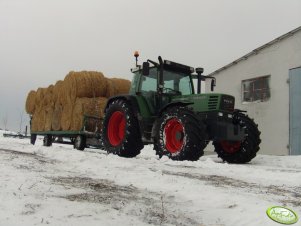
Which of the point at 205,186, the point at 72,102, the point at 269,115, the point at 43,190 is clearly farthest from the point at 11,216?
the point at 269,115

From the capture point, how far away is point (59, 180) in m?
3.92

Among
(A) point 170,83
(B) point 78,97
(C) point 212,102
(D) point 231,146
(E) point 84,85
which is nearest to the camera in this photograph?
(C) point 212,102

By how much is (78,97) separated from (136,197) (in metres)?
8.29

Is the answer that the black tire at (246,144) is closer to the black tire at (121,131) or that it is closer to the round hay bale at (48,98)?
the black tire at (121,131)

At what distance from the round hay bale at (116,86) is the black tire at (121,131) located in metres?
2.15

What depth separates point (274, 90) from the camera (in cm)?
1285

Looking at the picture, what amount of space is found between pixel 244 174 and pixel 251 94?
872 cm

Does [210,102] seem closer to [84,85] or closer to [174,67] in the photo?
[174,67]

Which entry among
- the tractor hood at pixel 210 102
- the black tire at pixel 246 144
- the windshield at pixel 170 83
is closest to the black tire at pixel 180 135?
the tractor hood at pixel 210 102

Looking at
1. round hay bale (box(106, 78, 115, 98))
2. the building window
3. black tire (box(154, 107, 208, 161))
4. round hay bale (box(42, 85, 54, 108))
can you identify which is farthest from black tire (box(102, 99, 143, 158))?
the building window

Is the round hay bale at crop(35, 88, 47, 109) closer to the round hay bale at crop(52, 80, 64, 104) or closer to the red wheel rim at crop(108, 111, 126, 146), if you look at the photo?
the round hay bale at crop(52, 80, 64, 104)

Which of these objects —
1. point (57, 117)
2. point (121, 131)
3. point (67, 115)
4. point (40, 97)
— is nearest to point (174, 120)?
point (121, 131)

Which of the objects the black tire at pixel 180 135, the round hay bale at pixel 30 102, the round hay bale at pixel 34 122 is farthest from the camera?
the round hay bale at pixel 30 102

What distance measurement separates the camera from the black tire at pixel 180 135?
7.05 metres
